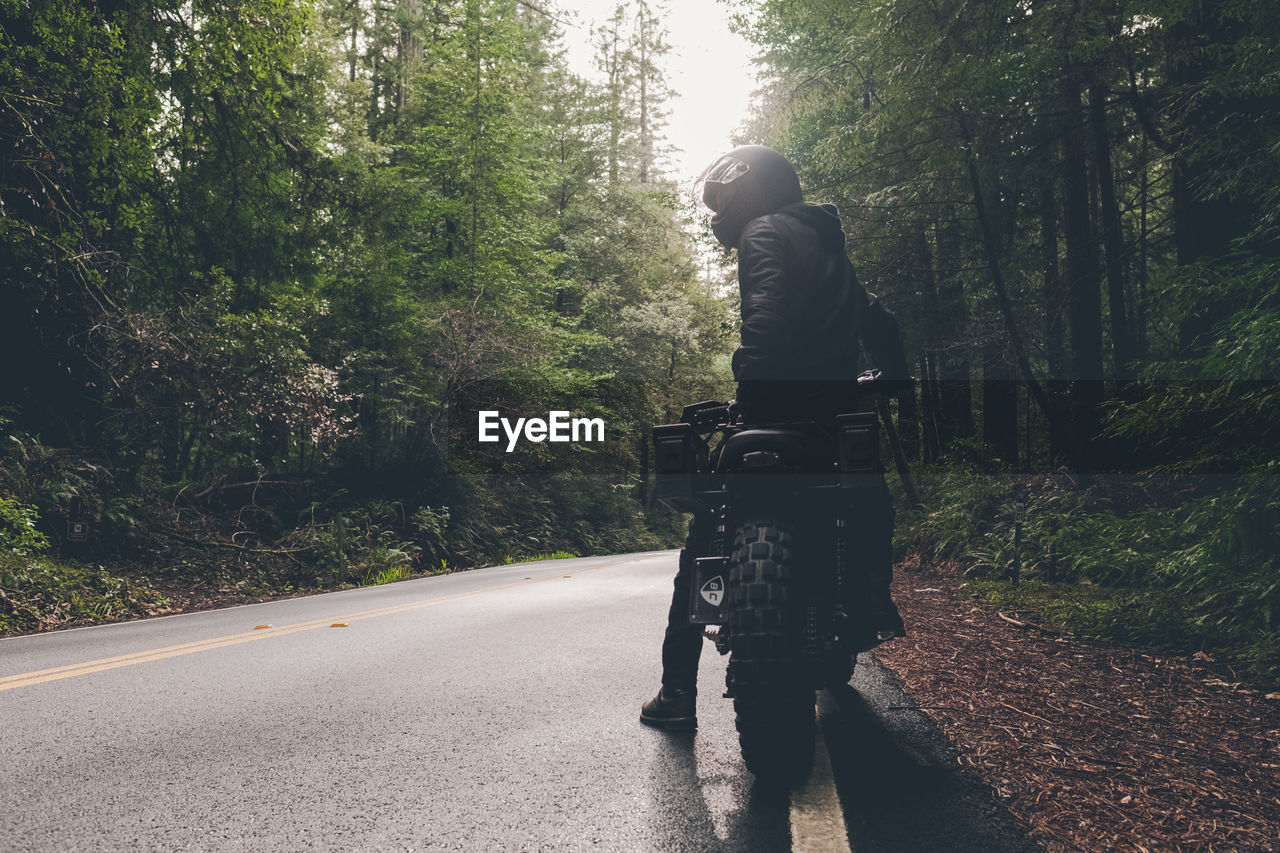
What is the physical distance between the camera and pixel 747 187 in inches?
140

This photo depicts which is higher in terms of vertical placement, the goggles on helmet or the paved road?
the goggles on helmet

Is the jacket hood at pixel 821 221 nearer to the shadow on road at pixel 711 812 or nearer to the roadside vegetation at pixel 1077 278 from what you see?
the shadow on road at pixel 711 812

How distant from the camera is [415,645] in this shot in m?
6.11

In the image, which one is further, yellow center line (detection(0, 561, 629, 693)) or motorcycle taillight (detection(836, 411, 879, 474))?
yellow center line (detection(0, 561, 629, 693))

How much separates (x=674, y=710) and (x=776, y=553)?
133 cm

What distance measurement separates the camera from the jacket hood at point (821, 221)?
11.5ft

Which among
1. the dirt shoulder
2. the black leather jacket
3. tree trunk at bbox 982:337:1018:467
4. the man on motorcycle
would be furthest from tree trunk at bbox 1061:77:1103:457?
the black leather jacket

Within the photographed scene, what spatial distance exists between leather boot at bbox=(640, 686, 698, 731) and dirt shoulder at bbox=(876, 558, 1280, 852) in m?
1.21

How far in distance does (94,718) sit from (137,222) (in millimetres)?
10103

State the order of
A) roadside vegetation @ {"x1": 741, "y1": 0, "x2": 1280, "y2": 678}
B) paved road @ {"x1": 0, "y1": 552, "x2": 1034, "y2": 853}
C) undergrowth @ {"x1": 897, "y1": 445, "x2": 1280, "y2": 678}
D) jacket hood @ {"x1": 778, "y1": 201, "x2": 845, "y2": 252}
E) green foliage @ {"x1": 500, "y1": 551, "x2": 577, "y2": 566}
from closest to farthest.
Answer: paved road @ {"x1": 0, "y1": 552, "x2": 1034, "y2": 853}, jacket hood @ {"x1": 778, "y1": 201, "x2": 845, "y2": 252}, undergrowth @ {"x1": 897, "y1": 445, "x2": 1280, "y2": 678}, roadside vegetation @ {"x1": 741, "y1": 0, "x2": 1280, "y2": 678}, green foliage @ {"x1": 500, "y1": 551, "x2": 577, "y2": 566}

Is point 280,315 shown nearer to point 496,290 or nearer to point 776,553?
point 496,290

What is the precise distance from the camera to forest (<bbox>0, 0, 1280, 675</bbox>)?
20.1ft

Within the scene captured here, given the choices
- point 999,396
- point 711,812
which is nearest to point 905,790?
point 711,812

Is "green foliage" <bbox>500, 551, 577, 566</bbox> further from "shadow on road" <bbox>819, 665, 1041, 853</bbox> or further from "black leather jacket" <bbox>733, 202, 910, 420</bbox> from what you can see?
"black leather jacket" <bbox>733, 202, 910, 420</bbox>
